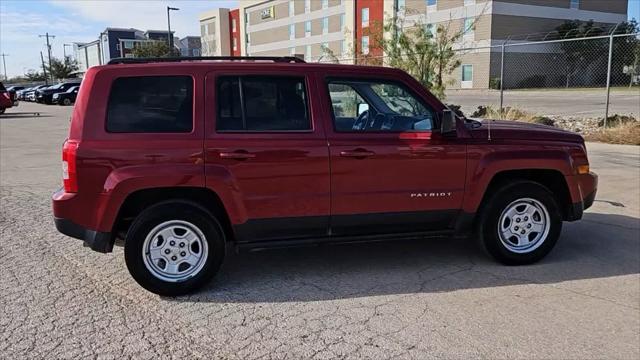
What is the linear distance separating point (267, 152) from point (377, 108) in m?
1.24

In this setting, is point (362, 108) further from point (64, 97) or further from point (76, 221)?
point (64, 97)

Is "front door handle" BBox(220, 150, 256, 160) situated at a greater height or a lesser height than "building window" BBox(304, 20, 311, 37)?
lesser

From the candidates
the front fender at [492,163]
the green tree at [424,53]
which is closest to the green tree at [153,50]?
the green tree at [424,53]

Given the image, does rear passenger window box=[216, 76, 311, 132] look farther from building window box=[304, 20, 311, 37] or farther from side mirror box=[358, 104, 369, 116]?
building window box=[304, 20, 311, 37]

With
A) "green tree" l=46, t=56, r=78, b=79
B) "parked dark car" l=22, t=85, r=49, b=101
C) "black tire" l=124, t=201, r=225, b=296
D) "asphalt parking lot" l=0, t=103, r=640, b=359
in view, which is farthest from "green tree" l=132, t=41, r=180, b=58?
"black tire" l=124, t=201, r=225, b=296

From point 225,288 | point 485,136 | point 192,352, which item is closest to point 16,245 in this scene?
point 225,288

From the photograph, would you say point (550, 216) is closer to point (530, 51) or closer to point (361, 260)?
point (361, 260)

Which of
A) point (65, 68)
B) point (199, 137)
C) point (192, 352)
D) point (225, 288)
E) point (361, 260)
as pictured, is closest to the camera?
point (192, 352)

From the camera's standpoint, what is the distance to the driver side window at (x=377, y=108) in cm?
483

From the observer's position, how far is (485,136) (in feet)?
16.3

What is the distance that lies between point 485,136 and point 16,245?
15.8 feet

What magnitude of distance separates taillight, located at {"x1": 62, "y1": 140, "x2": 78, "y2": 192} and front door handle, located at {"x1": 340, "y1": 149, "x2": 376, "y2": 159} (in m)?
2.07

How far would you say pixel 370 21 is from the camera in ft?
89.4

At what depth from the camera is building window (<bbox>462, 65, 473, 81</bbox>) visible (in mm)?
48188
